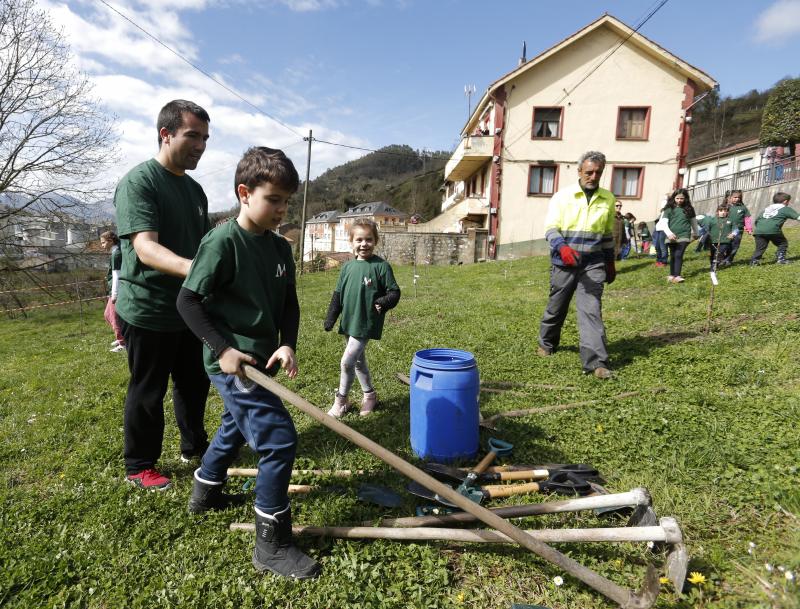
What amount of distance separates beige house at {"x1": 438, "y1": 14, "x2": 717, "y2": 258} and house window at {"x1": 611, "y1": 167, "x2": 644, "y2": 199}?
5 cm

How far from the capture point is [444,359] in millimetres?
3895

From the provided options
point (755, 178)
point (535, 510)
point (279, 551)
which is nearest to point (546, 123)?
point (755, 178)

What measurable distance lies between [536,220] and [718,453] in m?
21.6

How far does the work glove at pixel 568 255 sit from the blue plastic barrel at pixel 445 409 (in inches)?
94.1

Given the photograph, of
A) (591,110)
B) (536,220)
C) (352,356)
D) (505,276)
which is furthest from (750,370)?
(591,110)

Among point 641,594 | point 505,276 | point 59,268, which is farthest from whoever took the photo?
point 59,268

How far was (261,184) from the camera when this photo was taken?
2.39 m

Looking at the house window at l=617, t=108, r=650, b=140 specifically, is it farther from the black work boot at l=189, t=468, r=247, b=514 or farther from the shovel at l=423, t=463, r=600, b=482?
the black work boot at l=189, t=468, r=247, b=514

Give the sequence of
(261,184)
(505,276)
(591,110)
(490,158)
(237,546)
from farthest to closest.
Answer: (490,158) → (591,110) → (505,276) → (237,546) → (261,184)

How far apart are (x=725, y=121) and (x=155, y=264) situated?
3450 inches

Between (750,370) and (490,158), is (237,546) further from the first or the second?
(490,158)

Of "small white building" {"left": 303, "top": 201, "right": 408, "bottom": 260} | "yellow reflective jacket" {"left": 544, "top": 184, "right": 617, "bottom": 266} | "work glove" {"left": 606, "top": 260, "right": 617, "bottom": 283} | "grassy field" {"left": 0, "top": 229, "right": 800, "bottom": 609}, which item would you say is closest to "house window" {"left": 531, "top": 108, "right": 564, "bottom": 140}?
"grassy field" {"left": 0, "top": 229, "right": 800, "bottom": 609}

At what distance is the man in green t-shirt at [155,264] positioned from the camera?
287 centimetres

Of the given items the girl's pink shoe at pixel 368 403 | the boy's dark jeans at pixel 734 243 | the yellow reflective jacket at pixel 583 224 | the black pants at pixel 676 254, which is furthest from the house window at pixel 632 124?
the girl's pink shoe at pixel 368 403
